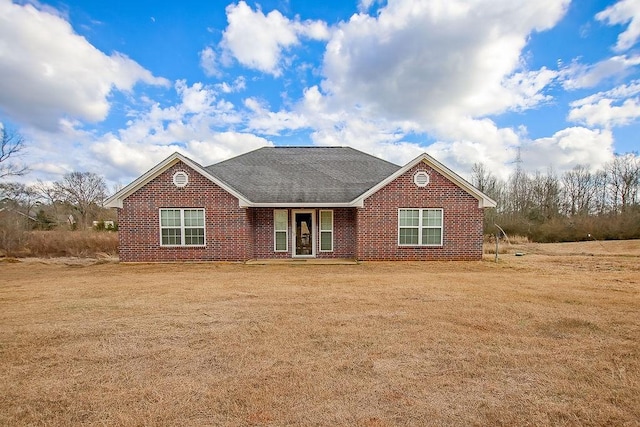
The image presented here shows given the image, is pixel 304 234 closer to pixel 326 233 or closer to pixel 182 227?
pixel 326 233

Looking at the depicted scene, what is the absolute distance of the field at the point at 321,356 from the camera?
3.11 m

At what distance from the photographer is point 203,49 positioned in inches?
601

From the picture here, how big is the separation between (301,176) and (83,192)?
40.6m

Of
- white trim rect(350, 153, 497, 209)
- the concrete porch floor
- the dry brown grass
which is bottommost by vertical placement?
the concrete porch floor

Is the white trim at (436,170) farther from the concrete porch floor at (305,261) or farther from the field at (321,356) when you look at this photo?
the field at (321,356)

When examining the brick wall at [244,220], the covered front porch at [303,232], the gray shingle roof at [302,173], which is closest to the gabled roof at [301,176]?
the gray shingle roof at [302,173]

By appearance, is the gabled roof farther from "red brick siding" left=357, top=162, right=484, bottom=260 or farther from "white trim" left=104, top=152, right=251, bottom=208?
"red brick siding" left=357, top=162, right=484, bottom=260

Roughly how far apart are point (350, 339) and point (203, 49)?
49.7 feet

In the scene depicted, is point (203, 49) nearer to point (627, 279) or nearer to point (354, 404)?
point (354, 404)

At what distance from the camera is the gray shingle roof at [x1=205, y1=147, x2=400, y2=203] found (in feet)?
45.1

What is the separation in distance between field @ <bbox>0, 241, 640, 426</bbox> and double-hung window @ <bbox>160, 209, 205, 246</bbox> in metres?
4.47

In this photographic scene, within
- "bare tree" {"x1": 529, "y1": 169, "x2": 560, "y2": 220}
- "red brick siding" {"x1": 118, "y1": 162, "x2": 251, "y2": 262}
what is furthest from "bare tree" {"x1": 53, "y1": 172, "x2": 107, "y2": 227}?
"bare tree" {"x1": 529, "y1": 169, "x2": 560, "y2": 220}

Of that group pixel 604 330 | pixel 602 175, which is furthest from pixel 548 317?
pixel 602 175

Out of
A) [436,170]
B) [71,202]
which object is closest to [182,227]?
[436,170]
